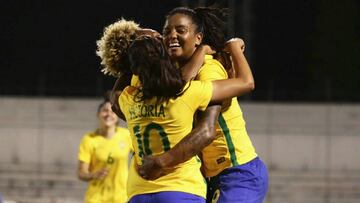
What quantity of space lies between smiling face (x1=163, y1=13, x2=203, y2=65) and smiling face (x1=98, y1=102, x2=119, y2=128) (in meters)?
3.70

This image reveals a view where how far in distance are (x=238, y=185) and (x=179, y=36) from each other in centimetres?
102

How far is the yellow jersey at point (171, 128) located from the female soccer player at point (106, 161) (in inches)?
147

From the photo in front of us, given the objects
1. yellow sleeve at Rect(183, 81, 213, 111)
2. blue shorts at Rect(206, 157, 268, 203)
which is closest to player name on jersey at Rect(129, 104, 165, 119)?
yellow sleeve at Rect(183, 81, 213, 111)

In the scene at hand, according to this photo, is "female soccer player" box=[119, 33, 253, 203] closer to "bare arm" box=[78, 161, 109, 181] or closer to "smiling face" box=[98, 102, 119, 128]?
"bare arm" box=[78, 161, 109, 181]

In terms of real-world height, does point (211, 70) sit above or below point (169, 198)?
above

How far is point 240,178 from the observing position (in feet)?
17.9

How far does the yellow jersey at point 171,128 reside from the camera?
4746 millimetres

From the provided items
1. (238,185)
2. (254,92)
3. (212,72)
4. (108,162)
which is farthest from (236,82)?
(254,92)

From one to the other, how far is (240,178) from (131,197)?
32.9 inches

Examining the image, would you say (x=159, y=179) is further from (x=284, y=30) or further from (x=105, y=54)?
(x=284, y=30)

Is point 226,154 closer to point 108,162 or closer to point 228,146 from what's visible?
point 228,146

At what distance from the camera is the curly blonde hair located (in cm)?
541

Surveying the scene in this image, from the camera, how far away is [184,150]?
471 cm

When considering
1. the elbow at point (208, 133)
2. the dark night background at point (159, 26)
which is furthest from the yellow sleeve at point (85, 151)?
the dark night background at point (159, 26)
